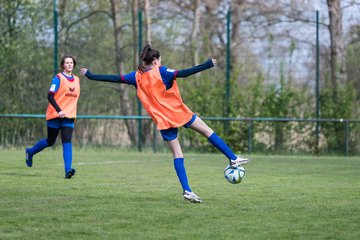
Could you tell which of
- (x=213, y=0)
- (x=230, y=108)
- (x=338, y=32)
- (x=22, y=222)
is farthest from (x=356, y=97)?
(x=22, y=222)

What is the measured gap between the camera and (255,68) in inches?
900

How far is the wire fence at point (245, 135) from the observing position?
19984 millimetres

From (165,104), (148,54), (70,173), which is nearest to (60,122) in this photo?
(70,173)

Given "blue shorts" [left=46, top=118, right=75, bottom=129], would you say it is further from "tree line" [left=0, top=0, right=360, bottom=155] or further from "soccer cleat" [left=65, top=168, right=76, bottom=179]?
"tree line" [left=0, top=0, right=360, bottom=155]

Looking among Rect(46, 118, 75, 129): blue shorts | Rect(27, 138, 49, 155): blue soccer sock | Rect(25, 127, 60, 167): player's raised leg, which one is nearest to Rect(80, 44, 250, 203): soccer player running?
Rect(46, 118, 75, 129): blue shorts

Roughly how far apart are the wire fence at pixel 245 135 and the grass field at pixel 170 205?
655cm

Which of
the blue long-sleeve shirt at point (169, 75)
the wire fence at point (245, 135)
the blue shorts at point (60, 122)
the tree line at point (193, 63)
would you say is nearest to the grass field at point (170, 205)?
the blue shorts at point (60, 122)

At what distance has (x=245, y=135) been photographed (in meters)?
20.3

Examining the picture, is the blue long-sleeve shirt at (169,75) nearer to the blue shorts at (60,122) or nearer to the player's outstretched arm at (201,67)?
the player's outstretched arm at (201,67)

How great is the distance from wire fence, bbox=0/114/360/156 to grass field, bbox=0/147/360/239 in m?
6.55

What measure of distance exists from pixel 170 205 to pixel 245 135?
12406 millimetres

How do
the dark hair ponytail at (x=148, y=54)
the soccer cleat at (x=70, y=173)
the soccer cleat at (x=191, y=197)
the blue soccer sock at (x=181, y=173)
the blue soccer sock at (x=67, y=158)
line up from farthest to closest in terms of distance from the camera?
the blue soccer sock at (x=67, y=158) < the soccer cleat at (x=70, y=173) < the dark hair ponytail at (x=148, y=54) < the blue soccer sock at (x=181, y=173) < the soccer cleat at (x=191, y=197)

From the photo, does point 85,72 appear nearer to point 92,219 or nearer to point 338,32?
point 92,219

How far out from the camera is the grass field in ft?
20.7
